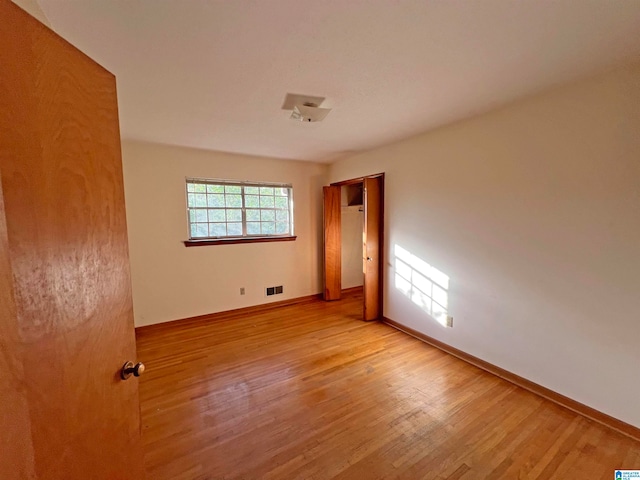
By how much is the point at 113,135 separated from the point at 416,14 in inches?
54.7

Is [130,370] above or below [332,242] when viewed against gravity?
below

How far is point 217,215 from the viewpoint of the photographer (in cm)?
371

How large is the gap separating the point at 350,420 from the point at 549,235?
199cm

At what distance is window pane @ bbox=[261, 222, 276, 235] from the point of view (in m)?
4.08

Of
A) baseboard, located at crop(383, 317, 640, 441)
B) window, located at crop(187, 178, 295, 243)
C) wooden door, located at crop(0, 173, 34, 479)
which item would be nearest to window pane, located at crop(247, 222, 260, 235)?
window, located at crop(187, 178, 295, 243)

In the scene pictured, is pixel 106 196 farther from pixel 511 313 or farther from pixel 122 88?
pixel 511 313

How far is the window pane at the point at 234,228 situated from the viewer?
3.79 metres

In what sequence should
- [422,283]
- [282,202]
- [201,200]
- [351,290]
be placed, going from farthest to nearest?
[351,290] < [282,202] < [201,200] < [422,283]

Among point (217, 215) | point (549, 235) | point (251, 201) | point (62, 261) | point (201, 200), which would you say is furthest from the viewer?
point (251, 201)

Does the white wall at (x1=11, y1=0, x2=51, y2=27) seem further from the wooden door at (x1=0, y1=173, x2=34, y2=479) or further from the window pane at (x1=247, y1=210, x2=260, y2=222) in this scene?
the window pane at (x1=247, y1=210, x2=260, y2=222)

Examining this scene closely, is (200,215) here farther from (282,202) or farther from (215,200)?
(282,202)

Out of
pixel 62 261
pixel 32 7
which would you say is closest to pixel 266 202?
pixel 32 7

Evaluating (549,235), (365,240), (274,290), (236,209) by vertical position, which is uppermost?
(236,209)

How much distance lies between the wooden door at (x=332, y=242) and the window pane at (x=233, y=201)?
1.34 metres
